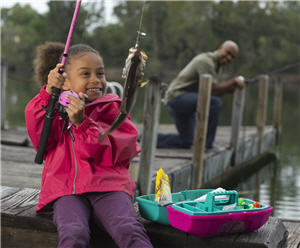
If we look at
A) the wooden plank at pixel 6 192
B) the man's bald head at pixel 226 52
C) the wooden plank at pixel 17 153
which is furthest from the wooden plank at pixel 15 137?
the wooden plank at pixel 6 192

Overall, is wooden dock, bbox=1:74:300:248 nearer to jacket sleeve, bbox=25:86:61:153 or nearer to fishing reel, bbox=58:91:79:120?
jacket sleeve, bbox=25:86:61:153

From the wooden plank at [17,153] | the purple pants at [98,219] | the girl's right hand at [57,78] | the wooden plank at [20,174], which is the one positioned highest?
the girl's right hand at [57,78]

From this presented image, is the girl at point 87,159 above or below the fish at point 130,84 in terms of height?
below

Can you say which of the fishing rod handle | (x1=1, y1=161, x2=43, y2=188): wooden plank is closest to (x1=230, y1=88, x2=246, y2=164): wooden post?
(x1=1, y1=161, x2=43, y2=188): wooden plank

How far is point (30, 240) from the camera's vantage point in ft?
7.59

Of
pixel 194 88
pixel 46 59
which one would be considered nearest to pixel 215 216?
pixel 46 59

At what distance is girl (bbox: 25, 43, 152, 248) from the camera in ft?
6.85

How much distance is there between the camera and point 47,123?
6.85 ft

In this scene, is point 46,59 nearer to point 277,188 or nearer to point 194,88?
point 194,88

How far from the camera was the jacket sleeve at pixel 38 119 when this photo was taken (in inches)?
84.6

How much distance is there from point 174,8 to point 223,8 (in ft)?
22.9

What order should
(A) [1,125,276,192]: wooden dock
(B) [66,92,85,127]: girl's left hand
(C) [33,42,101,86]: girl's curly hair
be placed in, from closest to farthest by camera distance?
(B) [66,92,85,127]: girl's left hand, (C) [33,42,101,86]: girl's curly hair, (A) [1,125,276,192]: wooden dock

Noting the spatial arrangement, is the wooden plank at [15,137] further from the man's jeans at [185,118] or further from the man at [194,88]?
the man at [194,88]

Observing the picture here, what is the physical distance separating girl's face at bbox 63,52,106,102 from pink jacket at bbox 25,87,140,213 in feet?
0.21
